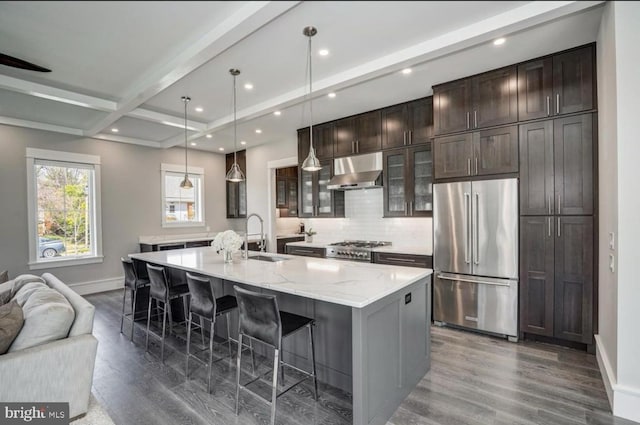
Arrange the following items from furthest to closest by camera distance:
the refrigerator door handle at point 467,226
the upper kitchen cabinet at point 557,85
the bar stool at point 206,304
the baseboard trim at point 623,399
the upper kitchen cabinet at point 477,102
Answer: the refrigerator door handle at point 467,226 → the upper kitchen cabinet at point 477,102 → the upper kitchen cabinet at point 557,85 → the bar stool at point 206,304 → the baseboard trim at point 623,399

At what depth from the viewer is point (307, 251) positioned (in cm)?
526

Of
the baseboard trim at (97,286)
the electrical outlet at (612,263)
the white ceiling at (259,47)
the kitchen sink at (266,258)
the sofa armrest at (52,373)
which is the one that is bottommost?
the baseboard trim at (97,286)

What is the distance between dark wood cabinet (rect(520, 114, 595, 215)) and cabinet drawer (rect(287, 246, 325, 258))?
9.37 feet

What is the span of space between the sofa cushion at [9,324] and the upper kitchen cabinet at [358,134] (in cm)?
412

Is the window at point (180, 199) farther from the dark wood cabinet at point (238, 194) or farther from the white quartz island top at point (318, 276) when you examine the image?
the white quartz island top at point (318, 276)

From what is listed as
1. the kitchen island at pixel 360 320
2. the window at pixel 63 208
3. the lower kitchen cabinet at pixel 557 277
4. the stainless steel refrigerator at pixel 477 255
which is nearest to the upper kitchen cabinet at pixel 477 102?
the stainless steel refrigerator at pixel 477 255

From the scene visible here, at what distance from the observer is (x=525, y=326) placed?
3.28 m

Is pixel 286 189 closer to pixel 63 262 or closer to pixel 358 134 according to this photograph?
pixel 358 134

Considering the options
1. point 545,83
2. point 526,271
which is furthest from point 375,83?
point 526,271

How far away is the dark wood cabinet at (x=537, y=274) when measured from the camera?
3148mm

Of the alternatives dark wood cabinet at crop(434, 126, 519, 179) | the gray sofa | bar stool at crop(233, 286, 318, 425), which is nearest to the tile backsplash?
dark wood cabinet at crop(434, 126, 519, 179)

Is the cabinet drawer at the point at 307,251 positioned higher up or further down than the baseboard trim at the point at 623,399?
higher up

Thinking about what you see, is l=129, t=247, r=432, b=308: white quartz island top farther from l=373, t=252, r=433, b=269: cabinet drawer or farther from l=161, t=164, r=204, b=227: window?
l=161, t=164, r=204, b=227: window

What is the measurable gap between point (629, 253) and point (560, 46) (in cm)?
200
